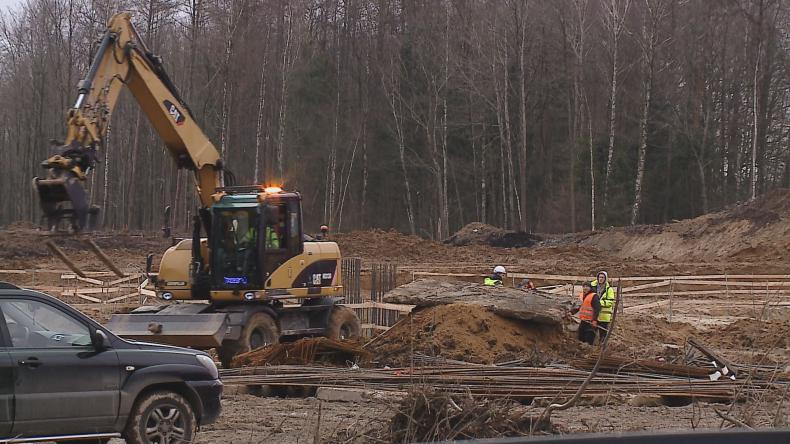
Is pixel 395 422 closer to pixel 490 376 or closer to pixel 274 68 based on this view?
pixel 490 376

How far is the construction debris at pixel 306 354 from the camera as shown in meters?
15.3

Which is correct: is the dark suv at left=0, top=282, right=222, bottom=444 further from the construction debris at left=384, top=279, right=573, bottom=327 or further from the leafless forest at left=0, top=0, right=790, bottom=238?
the leafless forest at left=0, top=0, right=790, bottom=238

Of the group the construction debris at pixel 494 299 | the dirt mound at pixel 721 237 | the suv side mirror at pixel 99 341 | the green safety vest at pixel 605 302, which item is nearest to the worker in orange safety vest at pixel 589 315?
the green safety vest at pixel 605 302

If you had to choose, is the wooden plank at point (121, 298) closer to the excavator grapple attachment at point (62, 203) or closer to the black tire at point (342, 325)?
the black tire at point (342, 325)

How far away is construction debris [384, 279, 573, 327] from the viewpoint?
1686 cm

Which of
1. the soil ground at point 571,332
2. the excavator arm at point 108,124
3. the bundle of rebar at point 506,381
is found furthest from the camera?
the excavator arm at point 108,124

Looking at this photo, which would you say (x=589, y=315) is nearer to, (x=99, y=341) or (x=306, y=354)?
(x=306, y=354)

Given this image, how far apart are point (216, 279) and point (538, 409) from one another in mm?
8088

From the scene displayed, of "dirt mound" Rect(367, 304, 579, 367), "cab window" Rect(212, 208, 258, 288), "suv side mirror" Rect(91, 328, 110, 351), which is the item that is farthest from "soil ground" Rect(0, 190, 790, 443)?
"cab window" Rect(212, 208, 258, 288)

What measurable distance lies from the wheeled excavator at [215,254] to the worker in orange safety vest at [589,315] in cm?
443

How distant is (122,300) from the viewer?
28.8 metres

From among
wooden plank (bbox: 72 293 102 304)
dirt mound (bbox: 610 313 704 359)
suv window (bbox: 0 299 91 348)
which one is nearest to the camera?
suv window (bbox: 0 299 91 348)

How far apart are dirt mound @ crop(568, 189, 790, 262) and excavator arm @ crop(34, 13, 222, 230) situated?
2255 centimetres

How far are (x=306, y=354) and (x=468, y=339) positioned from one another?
8.57 ft
